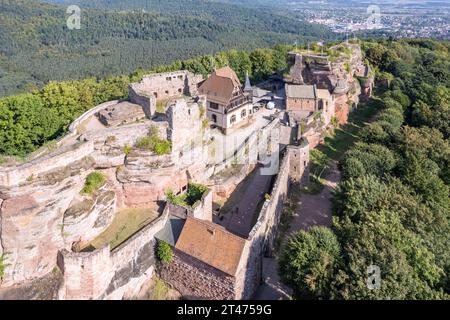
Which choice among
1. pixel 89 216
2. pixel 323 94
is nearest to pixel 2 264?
pixel 89 216

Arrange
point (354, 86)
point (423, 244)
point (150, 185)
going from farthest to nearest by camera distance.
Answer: point (354, 86), point (150, 185), point (423, 244)

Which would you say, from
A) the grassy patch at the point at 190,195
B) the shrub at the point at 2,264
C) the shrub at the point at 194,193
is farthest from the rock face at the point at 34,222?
the shrub at the point at 194,193

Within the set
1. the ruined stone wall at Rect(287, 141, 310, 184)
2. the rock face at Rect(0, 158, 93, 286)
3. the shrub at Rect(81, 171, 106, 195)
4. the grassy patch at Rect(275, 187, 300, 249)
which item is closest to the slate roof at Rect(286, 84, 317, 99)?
the ruined stone wall at Rect(287, 141, 310, 184)

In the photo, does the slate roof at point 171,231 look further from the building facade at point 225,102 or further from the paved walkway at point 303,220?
the building facade at point 225,102

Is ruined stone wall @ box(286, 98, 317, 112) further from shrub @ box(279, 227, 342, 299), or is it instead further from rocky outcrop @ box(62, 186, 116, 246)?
rocky outcrop @ box(62, 186, 116, 246)

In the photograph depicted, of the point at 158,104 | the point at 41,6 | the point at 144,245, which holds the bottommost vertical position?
the point at 144,245

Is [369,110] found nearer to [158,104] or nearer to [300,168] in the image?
[300,168]

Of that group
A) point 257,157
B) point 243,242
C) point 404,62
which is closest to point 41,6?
point 404,62
